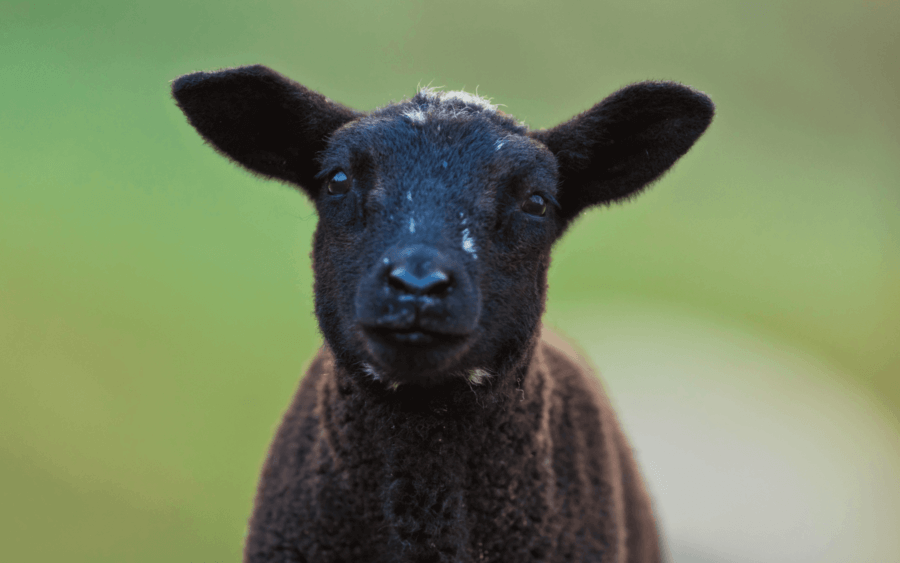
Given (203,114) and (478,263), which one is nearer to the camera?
(478,263)

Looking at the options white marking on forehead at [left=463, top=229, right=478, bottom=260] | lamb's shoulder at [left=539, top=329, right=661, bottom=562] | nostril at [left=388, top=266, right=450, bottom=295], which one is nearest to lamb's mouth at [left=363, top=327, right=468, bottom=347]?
nostril at [left=388, top=266, right=450, bottom=295]

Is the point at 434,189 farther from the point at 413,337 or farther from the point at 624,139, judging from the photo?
the point at 624,139

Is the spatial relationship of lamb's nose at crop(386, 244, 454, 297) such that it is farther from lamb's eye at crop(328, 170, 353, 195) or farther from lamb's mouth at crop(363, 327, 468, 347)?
lamb's eye at crop(328, 170, 353, 195)

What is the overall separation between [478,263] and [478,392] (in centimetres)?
71

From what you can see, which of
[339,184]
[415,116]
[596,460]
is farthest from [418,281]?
[596,460]

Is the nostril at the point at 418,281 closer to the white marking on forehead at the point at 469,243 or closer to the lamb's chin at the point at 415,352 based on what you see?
the lamb's chin at the point at 415,352

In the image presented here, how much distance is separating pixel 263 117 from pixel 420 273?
5.42 ft

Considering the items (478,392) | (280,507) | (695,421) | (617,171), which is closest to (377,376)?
(478,392)

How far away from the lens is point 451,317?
110 inches

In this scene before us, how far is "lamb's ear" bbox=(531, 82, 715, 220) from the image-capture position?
11.8 ft

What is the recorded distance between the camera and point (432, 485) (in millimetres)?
3309

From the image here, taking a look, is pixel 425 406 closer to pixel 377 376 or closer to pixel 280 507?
pixel 377 376

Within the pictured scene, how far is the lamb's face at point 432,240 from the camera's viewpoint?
9.20 feet

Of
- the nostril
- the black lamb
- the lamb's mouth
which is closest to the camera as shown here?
the nostril
